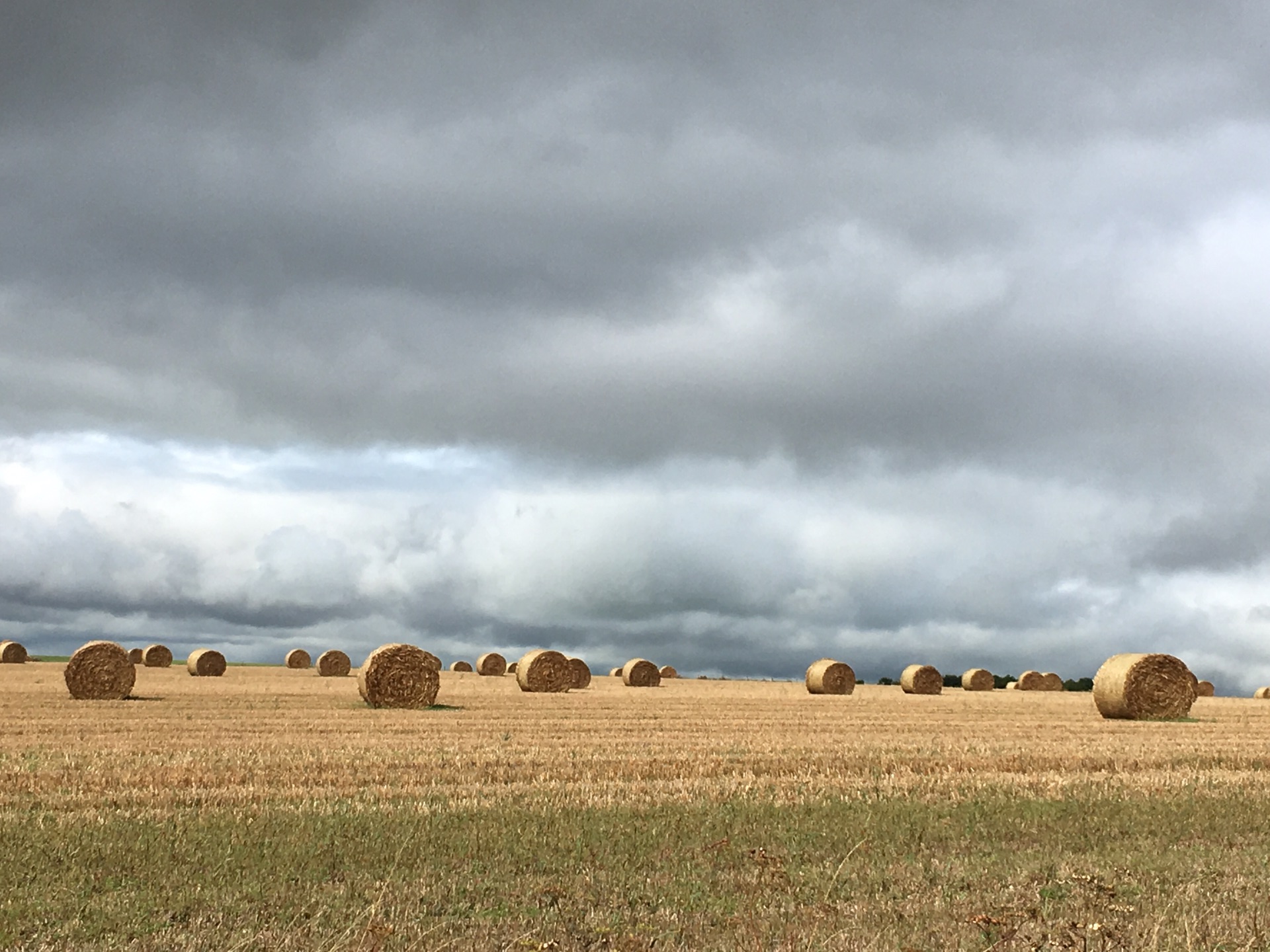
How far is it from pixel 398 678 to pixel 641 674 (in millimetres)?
24421

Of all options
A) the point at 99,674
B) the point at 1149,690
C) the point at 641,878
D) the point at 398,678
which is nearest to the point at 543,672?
the point at 398,678

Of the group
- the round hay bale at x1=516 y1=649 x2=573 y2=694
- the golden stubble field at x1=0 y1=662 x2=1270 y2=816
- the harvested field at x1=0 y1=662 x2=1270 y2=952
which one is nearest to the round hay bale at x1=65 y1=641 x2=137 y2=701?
the golden stubble field at x1=0 y1=662 x2=1270 y2=816

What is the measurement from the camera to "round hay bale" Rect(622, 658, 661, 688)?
2087 inches

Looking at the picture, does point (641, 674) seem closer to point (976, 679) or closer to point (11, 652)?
point (976, 679)

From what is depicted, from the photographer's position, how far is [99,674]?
3319cm

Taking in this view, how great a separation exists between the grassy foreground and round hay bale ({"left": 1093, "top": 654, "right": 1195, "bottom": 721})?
19741mm

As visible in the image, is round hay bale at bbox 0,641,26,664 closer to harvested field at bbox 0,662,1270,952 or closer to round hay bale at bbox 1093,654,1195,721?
harvested field at bbox 0,662,1270,952

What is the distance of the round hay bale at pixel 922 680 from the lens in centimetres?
5400

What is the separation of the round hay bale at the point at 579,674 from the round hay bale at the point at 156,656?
30.2 metres

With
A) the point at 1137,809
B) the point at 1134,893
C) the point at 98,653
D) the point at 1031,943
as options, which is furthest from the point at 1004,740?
the point at 98,653

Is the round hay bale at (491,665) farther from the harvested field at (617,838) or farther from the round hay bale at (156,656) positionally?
the harvested field at (617,838)

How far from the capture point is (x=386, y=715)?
25.9 metres

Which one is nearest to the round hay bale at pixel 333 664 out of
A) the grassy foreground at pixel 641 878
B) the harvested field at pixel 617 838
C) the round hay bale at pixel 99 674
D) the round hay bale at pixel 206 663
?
the round hay bale at pixel 206 663

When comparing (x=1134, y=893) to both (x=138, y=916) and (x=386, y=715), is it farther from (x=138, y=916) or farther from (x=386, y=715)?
(x=386, y=715)
